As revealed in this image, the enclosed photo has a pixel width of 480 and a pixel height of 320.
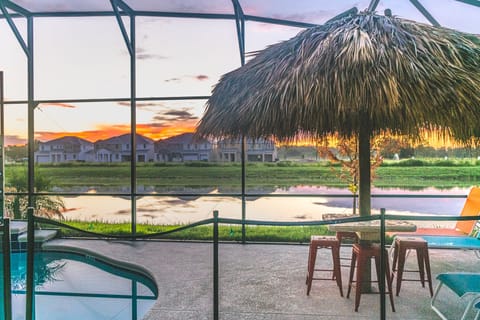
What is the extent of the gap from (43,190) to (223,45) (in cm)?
398

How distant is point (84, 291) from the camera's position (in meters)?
4.64

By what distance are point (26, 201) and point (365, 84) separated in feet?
19.9

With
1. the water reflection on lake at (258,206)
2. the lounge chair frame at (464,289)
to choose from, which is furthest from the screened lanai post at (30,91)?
the lounge chair frame at (464,289)

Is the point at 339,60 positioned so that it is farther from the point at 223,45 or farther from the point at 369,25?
the point at 223,45

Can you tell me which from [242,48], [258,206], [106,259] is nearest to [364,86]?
[242,48]

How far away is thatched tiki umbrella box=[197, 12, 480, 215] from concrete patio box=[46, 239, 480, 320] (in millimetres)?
975

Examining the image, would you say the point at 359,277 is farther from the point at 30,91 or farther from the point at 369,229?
the point at 30,91

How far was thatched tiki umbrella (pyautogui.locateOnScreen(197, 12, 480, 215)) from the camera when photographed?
3311mm

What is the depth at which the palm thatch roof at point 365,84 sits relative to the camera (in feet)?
10.9

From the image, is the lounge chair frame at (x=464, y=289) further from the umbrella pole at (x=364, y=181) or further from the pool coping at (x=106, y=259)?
the pool coping at (x=106, y=259)

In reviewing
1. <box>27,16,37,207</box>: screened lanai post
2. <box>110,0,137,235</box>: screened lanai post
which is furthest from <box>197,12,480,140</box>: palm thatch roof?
<box>27,16,37,207</box>: screened lanai post

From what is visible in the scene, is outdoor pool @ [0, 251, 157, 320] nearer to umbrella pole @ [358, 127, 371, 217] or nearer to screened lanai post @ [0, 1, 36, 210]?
screened lanai post @ [0, 1, 36, 210]

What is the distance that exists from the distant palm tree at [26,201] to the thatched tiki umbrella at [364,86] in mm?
4354

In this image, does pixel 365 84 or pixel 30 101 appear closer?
pixel 365 84
